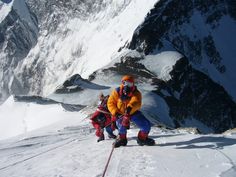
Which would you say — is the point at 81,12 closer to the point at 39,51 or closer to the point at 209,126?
the point at 39,51

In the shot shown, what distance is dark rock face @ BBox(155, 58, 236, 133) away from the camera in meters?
93.6

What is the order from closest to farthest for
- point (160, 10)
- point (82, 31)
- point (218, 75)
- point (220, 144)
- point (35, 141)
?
1. point (220, 144)
2. point (35, 141)
3. point (160, 10)
4. point (218, 75)
5. point (82, 31)

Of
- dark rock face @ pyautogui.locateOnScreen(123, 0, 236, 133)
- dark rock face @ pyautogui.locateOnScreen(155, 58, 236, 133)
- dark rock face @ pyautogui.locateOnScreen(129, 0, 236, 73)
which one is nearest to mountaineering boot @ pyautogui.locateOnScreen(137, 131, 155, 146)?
dark rock face @ pyautogui.locateOnScreen(123, 0, 236, 133)

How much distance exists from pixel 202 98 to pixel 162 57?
13.7m

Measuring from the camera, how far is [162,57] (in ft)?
321

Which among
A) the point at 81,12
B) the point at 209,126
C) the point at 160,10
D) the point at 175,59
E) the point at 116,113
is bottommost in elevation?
the point at 209,126

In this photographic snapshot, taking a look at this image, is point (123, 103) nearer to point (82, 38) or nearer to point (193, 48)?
point (193, 48)

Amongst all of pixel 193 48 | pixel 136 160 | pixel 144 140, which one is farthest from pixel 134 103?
pixel 193 48

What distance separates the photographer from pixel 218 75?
391ft

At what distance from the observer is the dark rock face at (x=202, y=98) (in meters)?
93.6

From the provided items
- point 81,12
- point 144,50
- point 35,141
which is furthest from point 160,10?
point 35,141

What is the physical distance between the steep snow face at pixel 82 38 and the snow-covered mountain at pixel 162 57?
392 mm

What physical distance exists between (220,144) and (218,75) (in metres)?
109

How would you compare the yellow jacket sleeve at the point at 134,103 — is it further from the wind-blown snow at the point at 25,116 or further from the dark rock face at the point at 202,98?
the dark rock face at the point at 202,98
